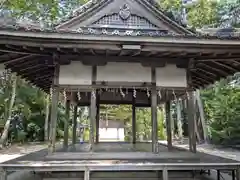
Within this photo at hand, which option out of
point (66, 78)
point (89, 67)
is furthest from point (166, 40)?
point (66, 78)

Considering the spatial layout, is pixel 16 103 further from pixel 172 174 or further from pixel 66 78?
pixel 172 174

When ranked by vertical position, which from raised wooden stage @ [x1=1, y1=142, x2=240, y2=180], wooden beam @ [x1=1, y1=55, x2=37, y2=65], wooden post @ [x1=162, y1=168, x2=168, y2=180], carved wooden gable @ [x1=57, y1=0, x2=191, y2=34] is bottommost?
wooden post @ [x1=162, y1=168, x2=168, y2=180]

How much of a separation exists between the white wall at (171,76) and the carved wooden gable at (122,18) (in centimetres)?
120

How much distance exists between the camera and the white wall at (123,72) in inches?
252

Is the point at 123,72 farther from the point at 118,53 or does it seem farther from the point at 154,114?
the point at 154,114

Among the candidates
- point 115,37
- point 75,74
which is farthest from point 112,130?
point 115,37

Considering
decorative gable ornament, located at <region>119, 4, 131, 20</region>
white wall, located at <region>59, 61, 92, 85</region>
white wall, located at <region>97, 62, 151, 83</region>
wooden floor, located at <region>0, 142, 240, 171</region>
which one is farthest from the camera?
decorative gable ornament, located at <region>119, 4, 131, 20</region>

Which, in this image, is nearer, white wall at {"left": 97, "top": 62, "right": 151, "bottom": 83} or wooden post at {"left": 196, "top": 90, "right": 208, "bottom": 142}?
white wall at {"left": 97, "top": 62, "right": 151, "bottom": 83}

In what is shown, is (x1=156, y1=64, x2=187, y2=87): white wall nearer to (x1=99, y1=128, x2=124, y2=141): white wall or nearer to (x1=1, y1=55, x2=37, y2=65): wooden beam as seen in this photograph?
(x1=1, y1=55, x2=37, y2=65): wooden beam

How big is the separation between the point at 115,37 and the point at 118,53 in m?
0.75

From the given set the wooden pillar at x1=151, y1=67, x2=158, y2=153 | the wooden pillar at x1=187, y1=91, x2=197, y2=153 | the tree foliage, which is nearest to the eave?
the wooden pillar at x1=151, y1=67, x2=158, y2=153

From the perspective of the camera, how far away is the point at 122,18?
23.2 feet

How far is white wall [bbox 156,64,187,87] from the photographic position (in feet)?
21.5

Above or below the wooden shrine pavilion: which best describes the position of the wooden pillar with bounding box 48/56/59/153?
A: below
